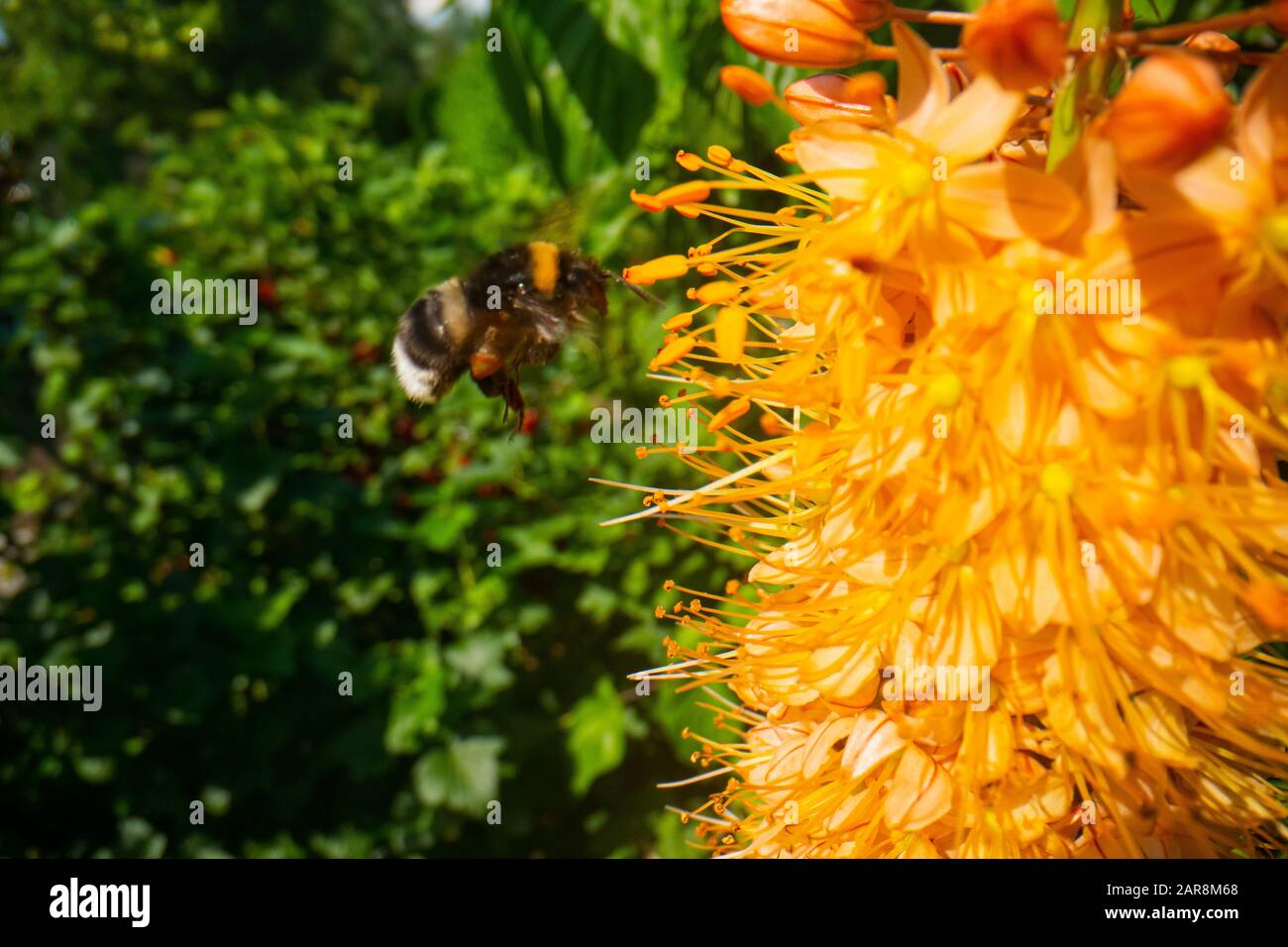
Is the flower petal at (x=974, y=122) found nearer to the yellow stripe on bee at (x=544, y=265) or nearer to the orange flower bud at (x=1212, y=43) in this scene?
the orange flower bud at (x=1212, y=43)

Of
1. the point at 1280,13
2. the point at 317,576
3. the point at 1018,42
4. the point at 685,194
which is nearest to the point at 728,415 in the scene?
the point at 685,194

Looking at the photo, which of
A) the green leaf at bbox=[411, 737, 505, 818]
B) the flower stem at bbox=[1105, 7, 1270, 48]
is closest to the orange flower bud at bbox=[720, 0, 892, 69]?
the flower stem at bbox=[1105, 7, 1270, 48]

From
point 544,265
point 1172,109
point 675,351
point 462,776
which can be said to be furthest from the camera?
point 462,776

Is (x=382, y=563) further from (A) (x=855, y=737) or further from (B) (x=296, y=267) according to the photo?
(A) (x=855, y=737)

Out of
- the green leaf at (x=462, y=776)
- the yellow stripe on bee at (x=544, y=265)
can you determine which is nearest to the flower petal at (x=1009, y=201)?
the yellow stripe on bee at (x=544, y=265)

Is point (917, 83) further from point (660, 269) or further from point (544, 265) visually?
point (544, 265)

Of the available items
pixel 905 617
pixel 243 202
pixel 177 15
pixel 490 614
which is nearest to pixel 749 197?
pixel 905 617

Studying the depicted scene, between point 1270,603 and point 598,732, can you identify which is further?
point 598,732
